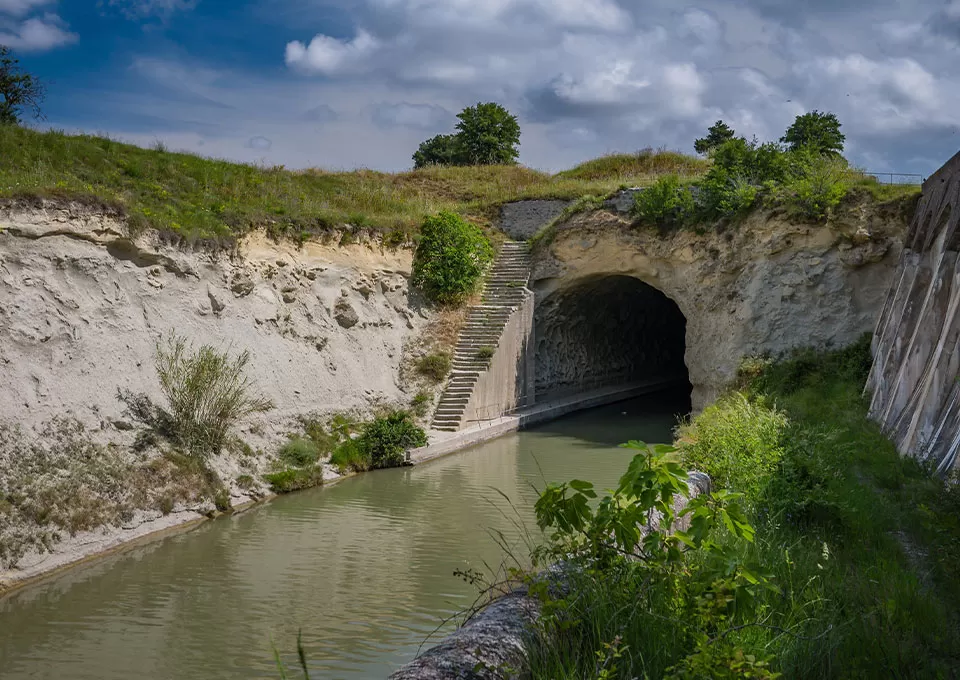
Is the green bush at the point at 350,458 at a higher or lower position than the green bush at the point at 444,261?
lower

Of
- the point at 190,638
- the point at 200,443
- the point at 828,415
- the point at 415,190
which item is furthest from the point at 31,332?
the point at 415,190

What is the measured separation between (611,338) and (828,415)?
14.7 m

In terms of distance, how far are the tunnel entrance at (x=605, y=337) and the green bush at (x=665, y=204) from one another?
2685 mm

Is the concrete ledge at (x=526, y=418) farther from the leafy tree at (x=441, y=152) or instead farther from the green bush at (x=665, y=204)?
the leafy tree at (x=441, y=152)

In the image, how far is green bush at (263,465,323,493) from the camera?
14.9m

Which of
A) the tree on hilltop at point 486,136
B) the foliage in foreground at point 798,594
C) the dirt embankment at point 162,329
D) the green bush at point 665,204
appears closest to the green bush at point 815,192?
the green bush at point 665,204

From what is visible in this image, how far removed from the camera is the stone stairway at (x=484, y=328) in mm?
20766

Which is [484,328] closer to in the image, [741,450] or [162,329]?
[162,329]

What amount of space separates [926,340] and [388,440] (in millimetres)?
9619

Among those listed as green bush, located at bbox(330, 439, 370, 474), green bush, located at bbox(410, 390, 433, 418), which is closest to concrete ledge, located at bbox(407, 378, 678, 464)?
green bush, located at bbox(410, 390, 433, 418)

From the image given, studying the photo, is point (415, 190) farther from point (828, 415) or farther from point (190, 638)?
point (190, 638)

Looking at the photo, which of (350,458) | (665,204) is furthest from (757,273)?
(350,458)

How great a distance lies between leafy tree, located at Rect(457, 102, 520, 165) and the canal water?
96.5 ft

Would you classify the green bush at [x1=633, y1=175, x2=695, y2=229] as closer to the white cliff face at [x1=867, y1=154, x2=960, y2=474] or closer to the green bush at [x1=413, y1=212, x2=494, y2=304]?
the green bush at [x1=413, y1=212, x2=494, y2=304]
